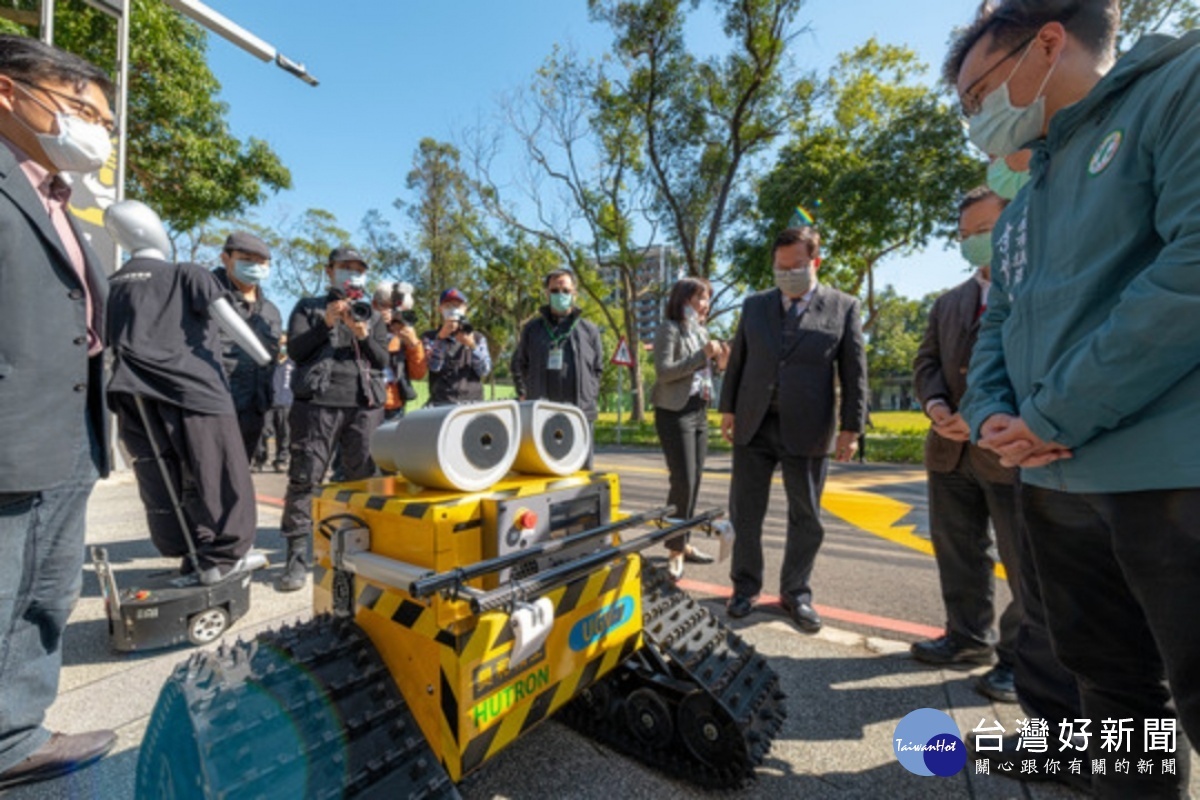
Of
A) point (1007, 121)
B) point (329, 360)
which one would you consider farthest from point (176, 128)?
point (1007, 121)

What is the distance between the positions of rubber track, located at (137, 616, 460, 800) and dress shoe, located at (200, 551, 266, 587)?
1.58m

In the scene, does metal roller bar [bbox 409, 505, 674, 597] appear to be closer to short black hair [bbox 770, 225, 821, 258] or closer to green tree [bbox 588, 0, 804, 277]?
short black hair [bbox 770, 225, 821, 258]

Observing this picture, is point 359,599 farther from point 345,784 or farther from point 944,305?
point 944,305

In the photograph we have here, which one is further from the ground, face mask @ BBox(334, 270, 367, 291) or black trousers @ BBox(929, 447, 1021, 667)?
face mask @ BBox(334, 270, 367, 291)

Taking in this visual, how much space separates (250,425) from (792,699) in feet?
15.1

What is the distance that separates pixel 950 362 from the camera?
2.61m

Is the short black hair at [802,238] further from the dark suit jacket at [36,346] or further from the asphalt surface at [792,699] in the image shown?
the dark suit jacket at [36,346]

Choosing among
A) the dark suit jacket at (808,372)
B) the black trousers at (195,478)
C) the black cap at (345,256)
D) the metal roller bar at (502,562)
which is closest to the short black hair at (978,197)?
the dark suit jacket at (808,372)

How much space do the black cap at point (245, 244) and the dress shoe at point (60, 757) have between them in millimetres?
2730

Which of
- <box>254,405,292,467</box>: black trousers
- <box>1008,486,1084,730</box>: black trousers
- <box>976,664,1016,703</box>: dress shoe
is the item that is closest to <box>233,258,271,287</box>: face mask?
<box>1008,486,1084,730</box>: black trousers

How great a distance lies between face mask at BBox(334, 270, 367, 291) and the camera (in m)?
3.67

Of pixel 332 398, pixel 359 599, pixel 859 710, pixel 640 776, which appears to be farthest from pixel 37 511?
pixel 859 710

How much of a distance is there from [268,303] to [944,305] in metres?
4.54

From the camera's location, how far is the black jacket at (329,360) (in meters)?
3.50
